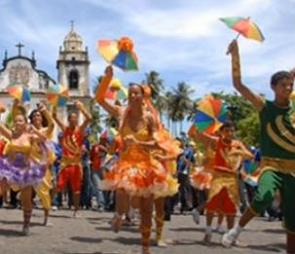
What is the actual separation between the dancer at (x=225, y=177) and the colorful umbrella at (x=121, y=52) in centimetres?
242

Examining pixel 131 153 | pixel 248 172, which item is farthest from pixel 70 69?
pixel 131 153

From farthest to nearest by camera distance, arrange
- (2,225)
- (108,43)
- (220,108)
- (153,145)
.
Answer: (2,225)
(220,108)
(108,43)
(153,145)

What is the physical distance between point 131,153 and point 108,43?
63.2 inches

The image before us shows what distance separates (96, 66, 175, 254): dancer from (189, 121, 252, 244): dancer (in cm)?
227

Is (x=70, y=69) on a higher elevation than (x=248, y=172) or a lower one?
higher

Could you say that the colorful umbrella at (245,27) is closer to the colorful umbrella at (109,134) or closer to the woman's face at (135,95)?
the woman's face at (135,95)

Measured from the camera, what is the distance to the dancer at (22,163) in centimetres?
1190

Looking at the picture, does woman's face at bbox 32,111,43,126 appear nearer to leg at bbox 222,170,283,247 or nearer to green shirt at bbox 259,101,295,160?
green shirt at bbox 259,101,295,160

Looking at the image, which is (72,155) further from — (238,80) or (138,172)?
(238,80)

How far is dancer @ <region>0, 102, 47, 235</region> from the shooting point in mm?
11898

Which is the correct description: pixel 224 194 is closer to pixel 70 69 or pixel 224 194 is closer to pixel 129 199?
pixel 129 199

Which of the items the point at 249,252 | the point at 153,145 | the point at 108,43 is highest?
the point at 108,43

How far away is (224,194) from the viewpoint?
38.6 ft

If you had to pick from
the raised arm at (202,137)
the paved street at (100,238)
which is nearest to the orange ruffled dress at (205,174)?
the raised arm at (202,137)
